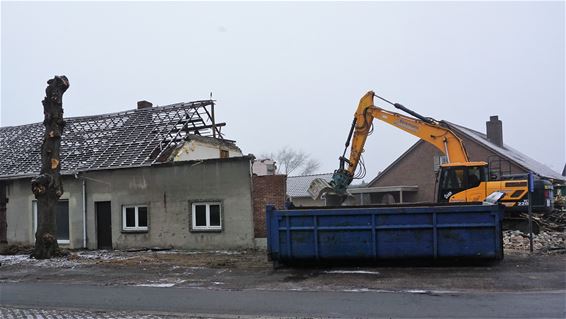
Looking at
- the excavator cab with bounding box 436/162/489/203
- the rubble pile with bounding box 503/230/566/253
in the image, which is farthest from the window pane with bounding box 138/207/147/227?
the rubble pile with bounding box 503/230/566/253

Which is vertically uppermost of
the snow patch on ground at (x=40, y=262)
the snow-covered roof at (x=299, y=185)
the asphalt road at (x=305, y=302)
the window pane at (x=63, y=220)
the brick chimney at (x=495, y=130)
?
the brick chimney at (x=495, y=130)

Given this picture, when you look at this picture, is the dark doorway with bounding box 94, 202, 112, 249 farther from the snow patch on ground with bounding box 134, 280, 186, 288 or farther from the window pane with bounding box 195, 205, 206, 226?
the snow patch on ground with bounding box 134, 280, 186, 288

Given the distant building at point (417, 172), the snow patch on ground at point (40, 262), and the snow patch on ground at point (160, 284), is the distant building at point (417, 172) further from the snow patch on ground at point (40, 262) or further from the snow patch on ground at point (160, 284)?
the snow patch on ground at point (160, 284)

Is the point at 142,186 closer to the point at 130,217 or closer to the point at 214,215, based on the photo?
the point at 130,217

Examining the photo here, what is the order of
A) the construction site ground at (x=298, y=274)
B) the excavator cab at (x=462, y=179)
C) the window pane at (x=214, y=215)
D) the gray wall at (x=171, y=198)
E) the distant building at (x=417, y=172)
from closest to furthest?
1. the construction site ground at (x=298, y=274)
2. the excavator cab at (x=462, y=179)
3. the gray wall at (x=171, y=198)
4. the window pane at (x=214, y=215)
5. the distant building at (x=417, y=172)

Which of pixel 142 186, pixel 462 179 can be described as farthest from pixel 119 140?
pixel 462 179

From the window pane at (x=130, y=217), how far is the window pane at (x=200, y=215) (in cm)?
286

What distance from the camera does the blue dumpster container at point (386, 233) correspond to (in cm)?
1241

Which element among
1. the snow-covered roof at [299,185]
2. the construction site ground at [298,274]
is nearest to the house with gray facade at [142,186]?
the construction site ground at [298,274]

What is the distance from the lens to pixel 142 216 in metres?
21.7

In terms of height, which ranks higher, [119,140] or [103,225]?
[119,140]

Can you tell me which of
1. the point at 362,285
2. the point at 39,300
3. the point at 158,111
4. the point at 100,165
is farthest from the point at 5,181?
the point at 362,285

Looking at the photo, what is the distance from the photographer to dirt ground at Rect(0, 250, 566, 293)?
A: 1091cm

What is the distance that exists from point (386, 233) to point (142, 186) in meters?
12.0
